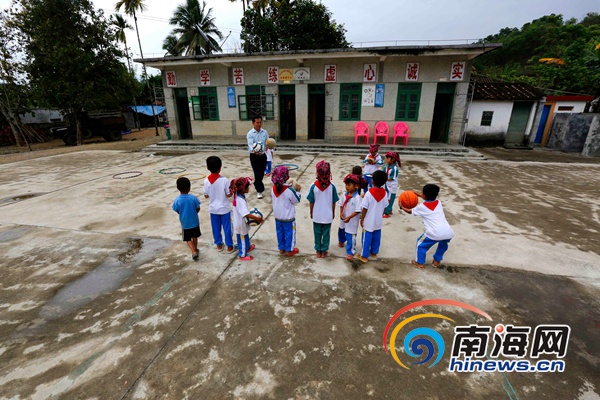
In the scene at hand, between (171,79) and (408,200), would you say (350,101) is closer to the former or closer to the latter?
(171,79)

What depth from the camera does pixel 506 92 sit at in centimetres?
1204

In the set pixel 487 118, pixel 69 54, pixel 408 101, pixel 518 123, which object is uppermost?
pixel 69 54

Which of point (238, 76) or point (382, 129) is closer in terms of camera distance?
point (382, 129)

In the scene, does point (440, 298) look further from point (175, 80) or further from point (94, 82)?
point (94, 82)

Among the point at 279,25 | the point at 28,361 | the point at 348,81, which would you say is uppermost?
the point at 279,25

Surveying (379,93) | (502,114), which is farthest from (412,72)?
(502,114)

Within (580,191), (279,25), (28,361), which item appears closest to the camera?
(28,361)

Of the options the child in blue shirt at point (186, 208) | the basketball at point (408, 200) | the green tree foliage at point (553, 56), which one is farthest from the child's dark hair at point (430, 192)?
the green tree foliage at point (553, 56)

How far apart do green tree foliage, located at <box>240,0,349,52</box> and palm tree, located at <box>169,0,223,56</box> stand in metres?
3.41

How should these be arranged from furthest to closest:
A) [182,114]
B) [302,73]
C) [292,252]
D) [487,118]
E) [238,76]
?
[182,114]
[238,76]
[487,118]
[302,73]
[292,252]

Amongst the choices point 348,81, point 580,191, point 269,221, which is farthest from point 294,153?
point 580,191

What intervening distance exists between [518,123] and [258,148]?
12530mm

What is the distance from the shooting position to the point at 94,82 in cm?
Answer: 1450

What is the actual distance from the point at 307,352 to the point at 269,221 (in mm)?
2648
